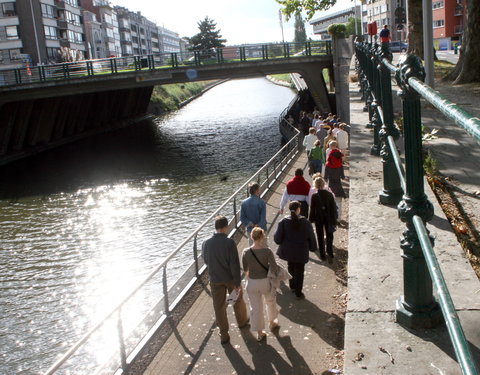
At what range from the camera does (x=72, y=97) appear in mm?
45406

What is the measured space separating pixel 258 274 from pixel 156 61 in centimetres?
3446

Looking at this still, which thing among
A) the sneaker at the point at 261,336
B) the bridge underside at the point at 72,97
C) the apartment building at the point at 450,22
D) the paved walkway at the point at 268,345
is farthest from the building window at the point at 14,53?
the sneaker at the point at 261,336

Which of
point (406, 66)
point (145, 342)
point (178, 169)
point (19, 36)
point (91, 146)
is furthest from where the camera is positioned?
point (19, 36)

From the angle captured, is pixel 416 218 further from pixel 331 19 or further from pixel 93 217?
pixel 331 19

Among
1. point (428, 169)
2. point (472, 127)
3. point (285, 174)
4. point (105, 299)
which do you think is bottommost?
point (105, 299)

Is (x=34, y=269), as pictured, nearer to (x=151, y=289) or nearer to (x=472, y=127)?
(x=151, y=289)

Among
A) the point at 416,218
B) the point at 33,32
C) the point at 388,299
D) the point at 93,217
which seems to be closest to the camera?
the point at 416,218

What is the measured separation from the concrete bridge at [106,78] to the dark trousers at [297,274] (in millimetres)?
28938

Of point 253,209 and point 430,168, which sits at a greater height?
point 430,168

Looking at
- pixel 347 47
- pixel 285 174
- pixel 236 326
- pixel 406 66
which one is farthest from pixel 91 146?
pixel 406 66

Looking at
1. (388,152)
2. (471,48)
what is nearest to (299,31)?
(471,48)

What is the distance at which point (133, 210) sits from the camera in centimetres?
2348

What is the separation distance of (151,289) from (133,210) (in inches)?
343

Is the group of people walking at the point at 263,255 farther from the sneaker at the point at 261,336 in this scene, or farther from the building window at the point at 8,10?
the building window at the point at 8,10
